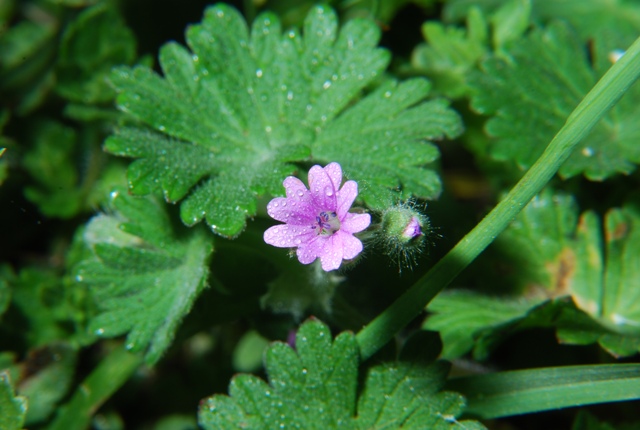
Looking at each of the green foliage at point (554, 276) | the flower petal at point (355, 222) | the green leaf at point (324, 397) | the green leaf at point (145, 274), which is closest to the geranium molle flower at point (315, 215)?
the flower petal at point (355, 222)

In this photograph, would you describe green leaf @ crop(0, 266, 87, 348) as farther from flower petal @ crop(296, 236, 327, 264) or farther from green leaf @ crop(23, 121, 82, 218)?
flower petal @ crop(296, 236, 327, 264)

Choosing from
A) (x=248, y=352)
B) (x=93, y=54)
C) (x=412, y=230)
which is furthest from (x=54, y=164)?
(x=412, y=230)

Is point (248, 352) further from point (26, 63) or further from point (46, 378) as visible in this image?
point (26, 63)

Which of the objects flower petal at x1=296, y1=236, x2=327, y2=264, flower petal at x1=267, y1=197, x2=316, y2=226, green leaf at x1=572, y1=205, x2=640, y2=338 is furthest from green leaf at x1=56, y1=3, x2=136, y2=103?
green leaf at x1=572, y1=205, x2=640, y2=338

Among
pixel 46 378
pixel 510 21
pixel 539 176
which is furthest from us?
pixel 510 21

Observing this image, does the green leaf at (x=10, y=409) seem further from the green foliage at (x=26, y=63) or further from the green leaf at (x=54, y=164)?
the green foliage at (x=26, y=63)

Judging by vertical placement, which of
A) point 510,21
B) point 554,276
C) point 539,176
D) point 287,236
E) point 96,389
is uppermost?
point 510,21
